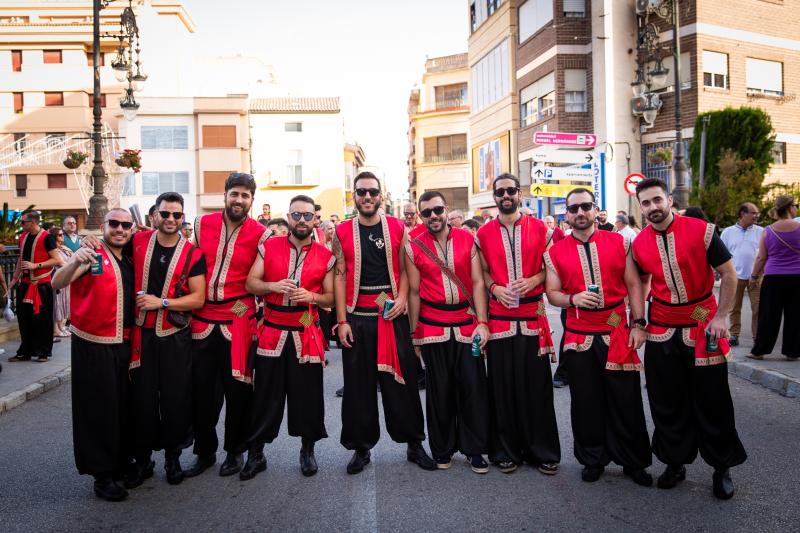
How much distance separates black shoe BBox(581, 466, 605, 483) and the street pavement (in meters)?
0.07

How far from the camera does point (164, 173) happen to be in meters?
46.5

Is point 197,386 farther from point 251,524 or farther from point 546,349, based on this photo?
point 546,349

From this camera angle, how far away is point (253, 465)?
521 cm

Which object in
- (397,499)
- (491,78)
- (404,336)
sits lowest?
(397,499)

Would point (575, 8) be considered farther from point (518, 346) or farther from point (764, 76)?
point (518, 346)

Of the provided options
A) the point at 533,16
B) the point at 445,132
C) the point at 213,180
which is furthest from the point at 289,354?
the point at 445,132

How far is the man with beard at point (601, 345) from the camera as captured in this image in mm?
4918

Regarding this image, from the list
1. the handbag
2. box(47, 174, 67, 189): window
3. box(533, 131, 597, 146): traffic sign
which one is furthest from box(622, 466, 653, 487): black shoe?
box(47, 174, 67, 189): window

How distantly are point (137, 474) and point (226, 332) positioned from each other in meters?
1.22

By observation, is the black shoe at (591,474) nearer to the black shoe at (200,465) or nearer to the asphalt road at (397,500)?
the asphalt road at (397,500)

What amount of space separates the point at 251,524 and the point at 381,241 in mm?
2310

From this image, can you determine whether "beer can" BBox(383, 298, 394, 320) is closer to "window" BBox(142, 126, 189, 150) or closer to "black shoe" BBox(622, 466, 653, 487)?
"black shoe" BBox(622, 466, 653, 487)

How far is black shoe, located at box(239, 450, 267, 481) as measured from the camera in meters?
5.12

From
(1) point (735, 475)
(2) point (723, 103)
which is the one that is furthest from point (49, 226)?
(2) point (723, 103)
